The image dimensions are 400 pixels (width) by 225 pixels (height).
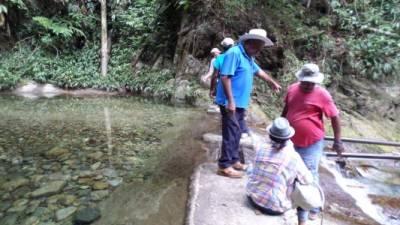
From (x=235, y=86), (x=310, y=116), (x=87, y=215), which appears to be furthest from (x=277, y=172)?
(x=87, y=215)

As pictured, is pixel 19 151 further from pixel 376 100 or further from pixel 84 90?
pixel 376 100

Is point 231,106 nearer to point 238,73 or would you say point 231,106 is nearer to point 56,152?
point 238,73

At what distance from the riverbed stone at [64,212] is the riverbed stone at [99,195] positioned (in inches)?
11.3

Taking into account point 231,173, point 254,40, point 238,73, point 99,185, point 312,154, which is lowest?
point 99,185

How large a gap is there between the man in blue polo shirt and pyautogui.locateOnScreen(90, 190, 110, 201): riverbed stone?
136 cm

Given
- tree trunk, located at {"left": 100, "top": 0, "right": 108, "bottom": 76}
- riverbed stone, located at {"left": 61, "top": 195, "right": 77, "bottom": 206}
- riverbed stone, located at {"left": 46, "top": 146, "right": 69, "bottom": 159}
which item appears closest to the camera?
riverbed stone, located at {"left": 61, "top": 195, "right": 77, "bottom": 206}

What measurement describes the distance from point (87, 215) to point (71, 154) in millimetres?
2065

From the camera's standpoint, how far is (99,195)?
390 cm

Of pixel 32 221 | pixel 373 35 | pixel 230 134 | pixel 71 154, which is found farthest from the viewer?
pixel 373 35

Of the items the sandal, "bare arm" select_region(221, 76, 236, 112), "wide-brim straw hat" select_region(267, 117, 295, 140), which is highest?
"bare arm" select_region(221, 76, 236, 112)

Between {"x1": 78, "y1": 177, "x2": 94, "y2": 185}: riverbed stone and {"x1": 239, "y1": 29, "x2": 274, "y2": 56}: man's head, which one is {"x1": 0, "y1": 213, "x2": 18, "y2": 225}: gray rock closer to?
{"x1": 78, "y1": 177, "x2": 94, "y2": 185}: riverbed stone

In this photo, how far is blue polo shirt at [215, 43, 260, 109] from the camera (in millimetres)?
3486

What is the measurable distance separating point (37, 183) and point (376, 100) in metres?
8.90

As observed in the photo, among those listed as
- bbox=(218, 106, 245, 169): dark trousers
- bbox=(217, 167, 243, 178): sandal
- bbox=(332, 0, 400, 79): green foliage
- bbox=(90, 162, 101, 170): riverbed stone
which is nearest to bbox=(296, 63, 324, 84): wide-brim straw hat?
bbox=(218, 106, 245, 169): dark trousers
